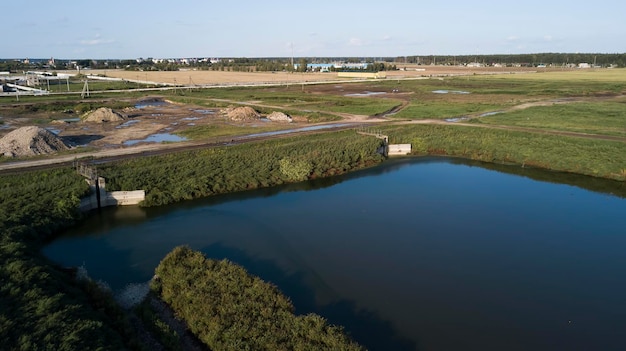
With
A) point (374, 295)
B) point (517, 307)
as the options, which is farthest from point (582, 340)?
point (374, 295)

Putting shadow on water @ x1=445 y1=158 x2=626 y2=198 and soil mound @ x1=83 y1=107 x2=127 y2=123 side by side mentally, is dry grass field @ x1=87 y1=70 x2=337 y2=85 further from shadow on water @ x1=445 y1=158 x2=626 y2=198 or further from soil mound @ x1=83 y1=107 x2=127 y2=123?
shadow on water @ x1=445 y1=158 x2=626 y2=198

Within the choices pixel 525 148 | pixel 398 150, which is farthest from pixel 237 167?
pixel 525 148

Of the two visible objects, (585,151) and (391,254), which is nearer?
(391,254)

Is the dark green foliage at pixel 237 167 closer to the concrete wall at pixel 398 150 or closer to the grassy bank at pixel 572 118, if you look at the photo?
the concrete wall at pixel 398 150

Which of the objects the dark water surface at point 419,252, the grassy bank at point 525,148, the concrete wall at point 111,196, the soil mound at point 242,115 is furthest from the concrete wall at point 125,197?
the soil mound at point 242,115

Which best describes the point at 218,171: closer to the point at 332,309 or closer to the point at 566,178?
the point at 332,309

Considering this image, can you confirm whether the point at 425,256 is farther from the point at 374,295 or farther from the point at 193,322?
the point at 193,322

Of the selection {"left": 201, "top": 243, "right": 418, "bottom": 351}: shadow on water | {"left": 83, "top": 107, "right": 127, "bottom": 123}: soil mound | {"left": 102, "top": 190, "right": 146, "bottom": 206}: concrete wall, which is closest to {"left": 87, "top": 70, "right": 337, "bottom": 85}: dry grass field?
{"left": 83, "top": 107, "right": 127, "bottom": 123}: soil mound
